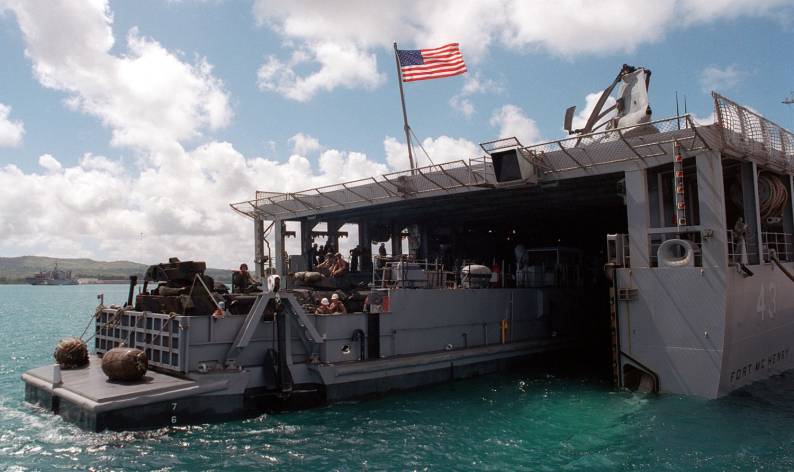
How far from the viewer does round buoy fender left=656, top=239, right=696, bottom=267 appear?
16.8 metres

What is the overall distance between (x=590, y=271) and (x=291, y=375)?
1919 centimetres

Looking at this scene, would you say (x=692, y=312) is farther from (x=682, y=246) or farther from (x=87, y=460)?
(x=87, y=460)

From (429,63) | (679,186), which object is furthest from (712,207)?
(429,63)

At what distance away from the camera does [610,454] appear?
1202 centimetres

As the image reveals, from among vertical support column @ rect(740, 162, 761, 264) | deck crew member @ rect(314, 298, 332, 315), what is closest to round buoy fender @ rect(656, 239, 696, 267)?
vertical support column @ rect(740, 162, 761, 264)

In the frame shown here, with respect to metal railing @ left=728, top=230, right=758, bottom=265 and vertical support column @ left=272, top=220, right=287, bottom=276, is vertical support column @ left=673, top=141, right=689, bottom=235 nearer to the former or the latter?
metal railing @ left=728, top=230, right=758, bottom=265

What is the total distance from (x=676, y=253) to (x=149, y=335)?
1508cm

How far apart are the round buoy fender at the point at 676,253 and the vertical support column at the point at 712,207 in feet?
1.27

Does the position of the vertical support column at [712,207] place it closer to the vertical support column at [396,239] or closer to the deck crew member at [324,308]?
the deck crew member at [324,308]

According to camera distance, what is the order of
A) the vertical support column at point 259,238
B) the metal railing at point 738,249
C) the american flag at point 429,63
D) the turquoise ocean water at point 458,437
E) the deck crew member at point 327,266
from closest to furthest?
the turquoise ocean water at point 458,437, the metal railing at point 738,249, the american flag at point 429,63, the deck crew member at point 327,266, the vertical support column at point 259,238

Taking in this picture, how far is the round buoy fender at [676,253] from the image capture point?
16781 mm

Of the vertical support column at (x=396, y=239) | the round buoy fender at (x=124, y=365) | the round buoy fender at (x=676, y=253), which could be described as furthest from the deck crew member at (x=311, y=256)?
the round buoy fender at (x=676, y=253)

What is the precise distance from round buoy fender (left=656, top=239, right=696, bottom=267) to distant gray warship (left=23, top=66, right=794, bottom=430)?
0.07 metres

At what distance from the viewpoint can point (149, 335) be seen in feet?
52.9
